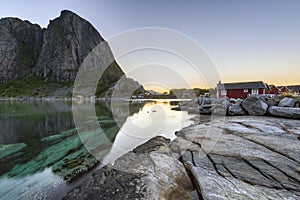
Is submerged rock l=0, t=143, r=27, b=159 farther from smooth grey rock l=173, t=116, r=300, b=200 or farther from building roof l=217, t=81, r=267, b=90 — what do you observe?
building roof l=217, t=81, r=267, b=90

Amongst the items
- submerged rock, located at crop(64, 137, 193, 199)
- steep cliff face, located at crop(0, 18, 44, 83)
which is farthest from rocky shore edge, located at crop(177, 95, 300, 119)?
steep cliff face, located at crop(0, 18, 44, 83)

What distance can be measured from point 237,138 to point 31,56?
196 metres

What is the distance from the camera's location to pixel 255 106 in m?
17.0

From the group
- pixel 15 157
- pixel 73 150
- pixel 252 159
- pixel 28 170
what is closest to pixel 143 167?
pixel 252 159

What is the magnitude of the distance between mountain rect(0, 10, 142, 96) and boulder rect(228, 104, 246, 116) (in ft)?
334

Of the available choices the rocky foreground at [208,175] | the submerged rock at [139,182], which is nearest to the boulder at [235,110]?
the rocky foreground at [208,175]

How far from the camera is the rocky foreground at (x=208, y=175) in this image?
419 cm

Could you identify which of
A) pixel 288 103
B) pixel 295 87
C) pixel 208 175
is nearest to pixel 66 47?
pixel 295 87

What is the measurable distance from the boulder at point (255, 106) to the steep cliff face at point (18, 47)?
17556cm

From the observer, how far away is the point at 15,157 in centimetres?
874

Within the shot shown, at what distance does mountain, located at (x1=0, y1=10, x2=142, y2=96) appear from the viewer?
127125 mm

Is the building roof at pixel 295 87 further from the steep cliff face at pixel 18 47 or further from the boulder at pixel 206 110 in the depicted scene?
the steep cliff face at pixel 18 47

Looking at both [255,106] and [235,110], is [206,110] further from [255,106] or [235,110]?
[255,106]

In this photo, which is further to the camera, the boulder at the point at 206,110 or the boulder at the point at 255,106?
the boulder at the point at 206,110
